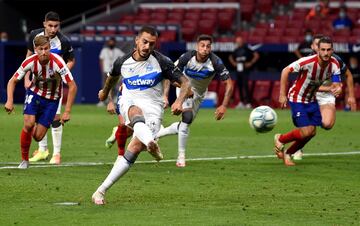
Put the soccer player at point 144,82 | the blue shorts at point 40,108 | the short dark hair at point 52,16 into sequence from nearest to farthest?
the soccer player at point 144,82
the blue shorts at point 40,108
the short dark hair at point 52,16

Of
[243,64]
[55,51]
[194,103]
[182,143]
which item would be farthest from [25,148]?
[243,64]

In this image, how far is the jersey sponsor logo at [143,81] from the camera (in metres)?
→ 13.0

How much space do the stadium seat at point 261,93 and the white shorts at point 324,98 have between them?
16.9m

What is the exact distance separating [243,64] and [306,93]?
1730 centimetres

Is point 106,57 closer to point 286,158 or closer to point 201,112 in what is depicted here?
point 201,112

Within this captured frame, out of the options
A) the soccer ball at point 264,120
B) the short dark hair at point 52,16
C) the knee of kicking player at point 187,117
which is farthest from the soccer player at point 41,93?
the soccer ball at point 264,120

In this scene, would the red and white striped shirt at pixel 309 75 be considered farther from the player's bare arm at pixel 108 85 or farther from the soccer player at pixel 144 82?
the player's bare arm at pixel 108 85

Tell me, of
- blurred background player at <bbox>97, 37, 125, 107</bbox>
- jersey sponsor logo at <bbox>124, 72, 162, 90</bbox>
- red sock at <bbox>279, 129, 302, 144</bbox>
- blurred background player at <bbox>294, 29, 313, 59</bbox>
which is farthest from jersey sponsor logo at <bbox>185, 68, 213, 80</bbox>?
blurred background player at <bbox>97, 37, 125, 107</bbox>

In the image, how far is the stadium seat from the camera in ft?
116

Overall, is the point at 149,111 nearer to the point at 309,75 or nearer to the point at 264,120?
the point at 309,75

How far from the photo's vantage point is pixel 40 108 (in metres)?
16.4

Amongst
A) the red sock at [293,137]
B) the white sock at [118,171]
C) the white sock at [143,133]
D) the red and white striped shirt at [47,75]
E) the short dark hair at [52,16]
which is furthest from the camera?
the red sock at [293,137]

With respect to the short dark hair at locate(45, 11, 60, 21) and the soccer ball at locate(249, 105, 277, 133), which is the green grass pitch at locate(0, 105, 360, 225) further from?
the short dark hair at locate(45, 11, 60, 21)

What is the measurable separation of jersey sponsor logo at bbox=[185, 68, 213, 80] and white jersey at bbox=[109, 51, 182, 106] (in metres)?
4.81
